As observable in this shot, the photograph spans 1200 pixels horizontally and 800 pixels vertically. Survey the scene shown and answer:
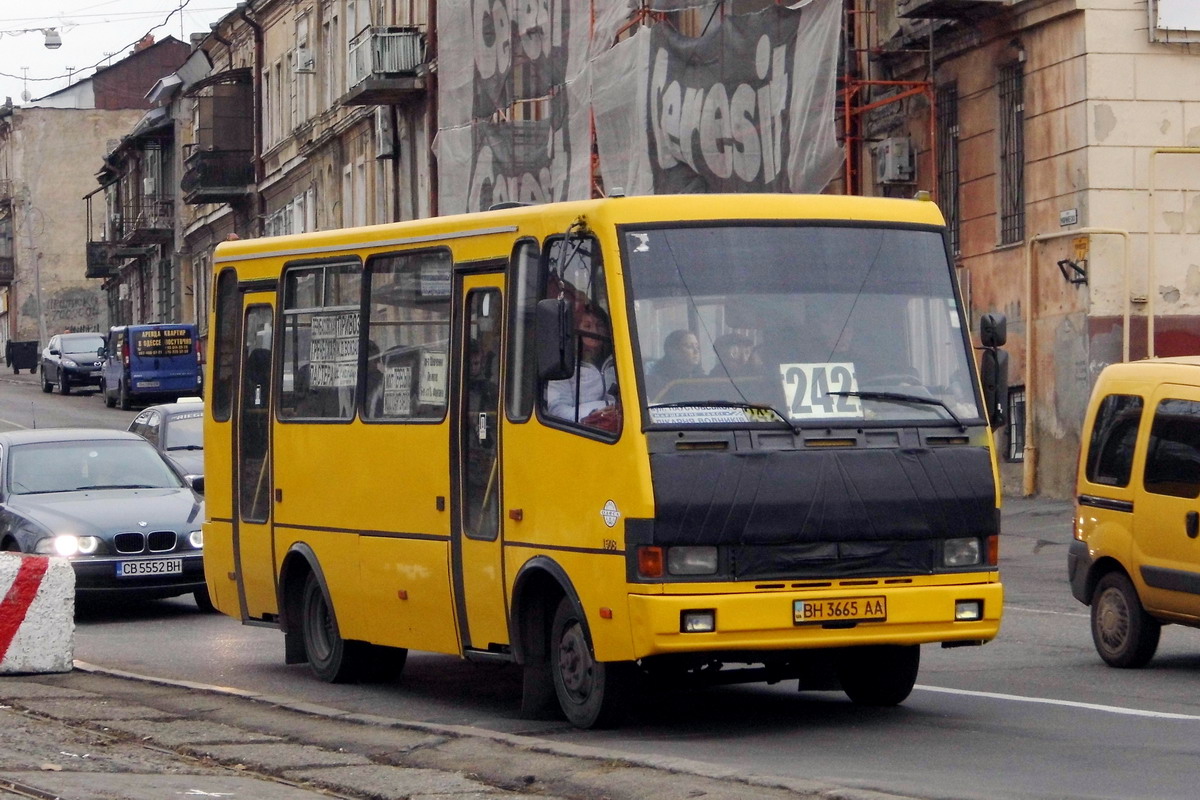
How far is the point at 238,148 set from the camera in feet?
209

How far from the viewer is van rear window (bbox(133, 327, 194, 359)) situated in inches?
2104

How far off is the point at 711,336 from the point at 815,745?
6.21ft

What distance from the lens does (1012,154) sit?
26.8m

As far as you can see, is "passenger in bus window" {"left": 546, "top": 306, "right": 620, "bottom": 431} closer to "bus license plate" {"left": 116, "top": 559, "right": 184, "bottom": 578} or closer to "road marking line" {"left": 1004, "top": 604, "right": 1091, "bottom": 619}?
"road marking line" {"left": 1004, "top": 604, "right": 1091, "bottom": 619}

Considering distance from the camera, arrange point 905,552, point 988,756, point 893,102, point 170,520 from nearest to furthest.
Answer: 1. point 988,756
2. point 905,552
3. point 170,520
4. point 893,102

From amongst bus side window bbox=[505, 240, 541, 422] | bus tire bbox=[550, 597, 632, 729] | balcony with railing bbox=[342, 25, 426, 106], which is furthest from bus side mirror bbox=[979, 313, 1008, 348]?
balcony with railing bbox=[342, 25, 426, 106]

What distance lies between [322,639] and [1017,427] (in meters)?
15.7

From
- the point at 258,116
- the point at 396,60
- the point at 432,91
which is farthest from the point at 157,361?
the point at 432,91

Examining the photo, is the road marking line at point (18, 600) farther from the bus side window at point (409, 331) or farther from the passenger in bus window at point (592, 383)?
the passenger in bus window at point (592, 383)

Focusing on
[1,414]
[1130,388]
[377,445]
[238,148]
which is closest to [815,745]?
[377,445]

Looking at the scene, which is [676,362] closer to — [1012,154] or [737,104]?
[1012,154]

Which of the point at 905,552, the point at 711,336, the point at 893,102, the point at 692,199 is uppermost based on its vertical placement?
the point at 893,102

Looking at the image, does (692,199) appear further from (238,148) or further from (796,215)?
(238,148)

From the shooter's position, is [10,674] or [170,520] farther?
[170,520]
